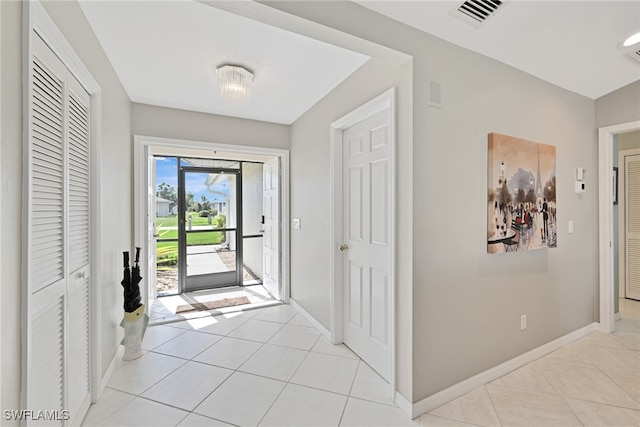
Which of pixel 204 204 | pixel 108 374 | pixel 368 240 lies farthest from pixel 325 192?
pixel 204 204

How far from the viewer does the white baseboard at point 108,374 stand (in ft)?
6.10

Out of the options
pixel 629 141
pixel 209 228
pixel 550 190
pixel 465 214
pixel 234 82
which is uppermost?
pixel 234 82

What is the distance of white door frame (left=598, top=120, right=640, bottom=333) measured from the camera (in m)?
2.82

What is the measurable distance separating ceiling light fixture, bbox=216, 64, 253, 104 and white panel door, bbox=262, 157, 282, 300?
144cm

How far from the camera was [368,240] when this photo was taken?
2.31 metres

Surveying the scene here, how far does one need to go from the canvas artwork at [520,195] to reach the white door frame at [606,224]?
0.87 metres

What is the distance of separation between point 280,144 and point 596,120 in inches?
137

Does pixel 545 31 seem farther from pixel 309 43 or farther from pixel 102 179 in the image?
pixel 102 179

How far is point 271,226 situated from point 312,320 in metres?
1.55

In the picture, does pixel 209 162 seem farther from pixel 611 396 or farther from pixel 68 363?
pixel 611 396

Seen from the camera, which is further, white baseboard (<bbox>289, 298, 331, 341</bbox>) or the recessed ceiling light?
white baseboard (<bbox>289, 298, 331, 341</bbox>)

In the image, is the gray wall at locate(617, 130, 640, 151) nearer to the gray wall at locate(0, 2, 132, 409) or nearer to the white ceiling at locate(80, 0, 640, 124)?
the white ceiling at locate(80, 0, 640, 124)

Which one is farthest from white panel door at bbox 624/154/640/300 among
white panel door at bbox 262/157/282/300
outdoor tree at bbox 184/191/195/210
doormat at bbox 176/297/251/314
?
outdoor tree at bbox 184/191/195/210

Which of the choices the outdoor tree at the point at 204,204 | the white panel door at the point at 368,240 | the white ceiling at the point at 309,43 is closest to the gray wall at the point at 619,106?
the white ceiling at the point at 309,43
